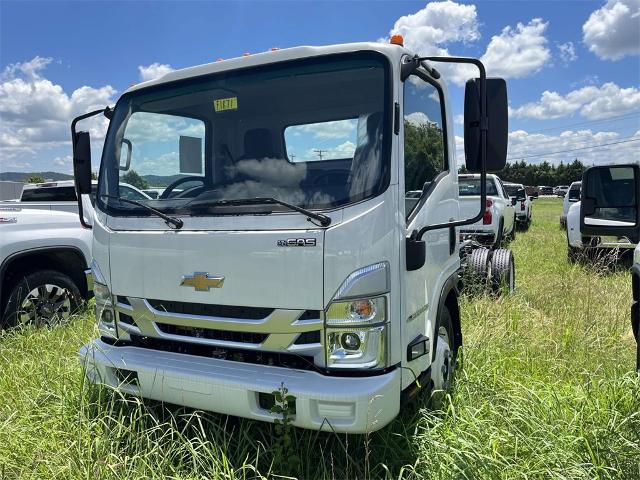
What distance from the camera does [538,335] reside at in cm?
493

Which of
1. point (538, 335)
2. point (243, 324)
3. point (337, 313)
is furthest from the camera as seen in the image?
point (538, 335)

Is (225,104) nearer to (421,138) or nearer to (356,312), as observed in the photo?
(421,138)

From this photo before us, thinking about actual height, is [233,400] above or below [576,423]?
above

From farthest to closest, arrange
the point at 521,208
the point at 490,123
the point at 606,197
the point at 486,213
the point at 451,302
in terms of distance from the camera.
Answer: the point at 521,208 < the point at 486,213 < the point at 451,302 < the point at 490,123 < the point at 606,197

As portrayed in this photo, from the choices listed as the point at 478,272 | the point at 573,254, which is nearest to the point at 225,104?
the point at 478,272

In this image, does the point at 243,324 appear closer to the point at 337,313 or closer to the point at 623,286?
the point at 337,313

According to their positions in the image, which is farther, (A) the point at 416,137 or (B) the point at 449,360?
(B) the point at 449,360

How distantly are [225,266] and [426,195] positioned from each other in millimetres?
1332

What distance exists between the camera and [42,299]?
540 centimetres

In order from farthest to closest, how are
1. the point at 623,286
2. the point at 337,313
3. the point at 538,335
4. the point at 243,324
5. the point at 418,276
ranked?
the point at 623,286, the point at 538,335, the point at 418,276, the point at 243,324, the point at 337,313

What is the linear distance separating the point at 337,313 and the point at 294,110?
122 cm

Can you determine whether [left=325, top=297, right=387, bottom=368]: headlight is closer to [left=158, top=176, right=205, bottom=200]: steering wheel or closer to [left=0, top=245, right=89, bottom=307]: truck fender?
[left=158, top=176, right=205, bottom=200]: steering wheel

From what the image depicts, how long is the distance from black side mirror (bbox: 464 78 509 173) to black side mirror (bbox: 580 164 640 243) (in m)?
0.44

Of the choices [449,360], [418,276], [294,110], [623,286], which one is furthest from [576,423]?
[623,286]
